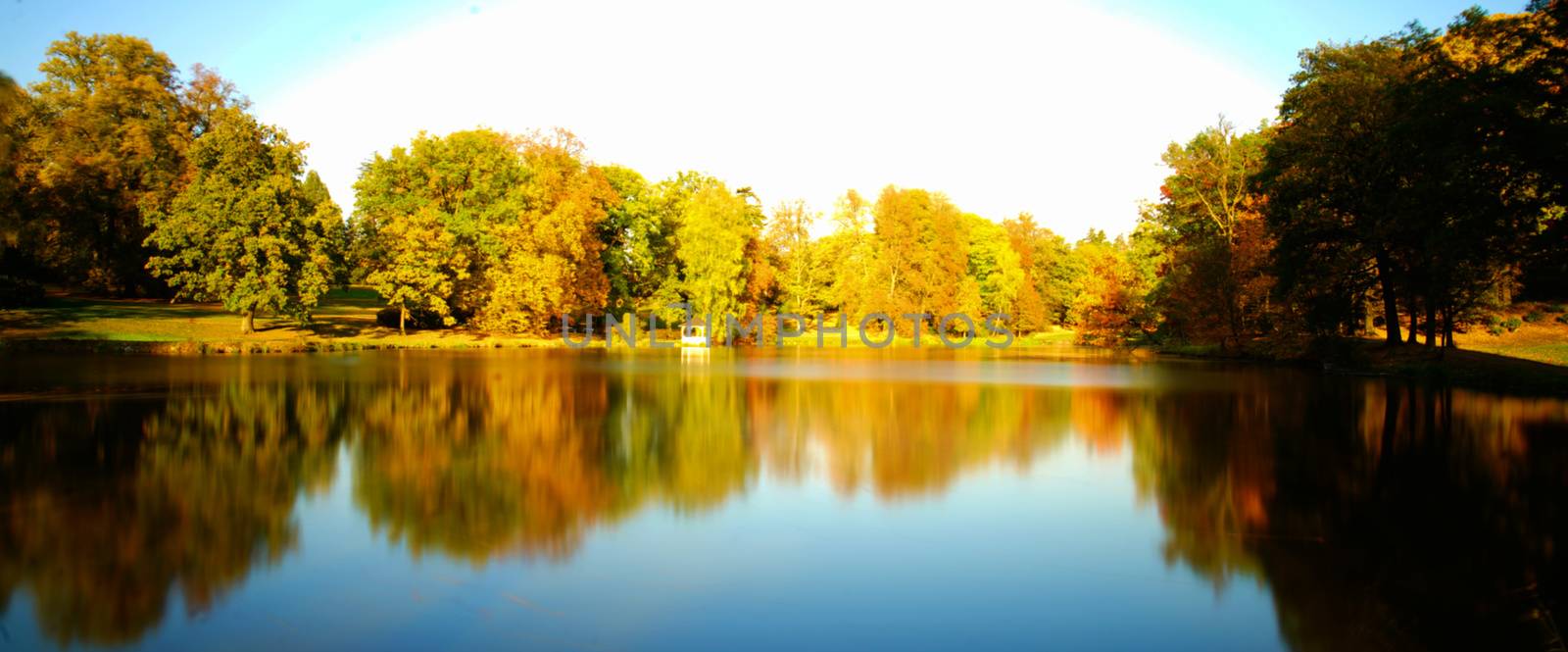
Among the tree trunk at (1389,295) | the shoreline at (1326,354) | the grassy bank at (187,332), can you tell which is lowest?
the shoreline at (1326,354)

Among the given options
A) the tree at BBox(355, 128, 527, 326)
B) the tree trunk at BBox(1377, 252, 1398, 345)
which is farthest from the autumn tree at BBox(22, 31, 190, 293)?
the tree trunk at BBox(1377, 252, 1398, 345)

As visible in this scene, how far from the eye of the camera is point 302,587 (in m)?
5.63

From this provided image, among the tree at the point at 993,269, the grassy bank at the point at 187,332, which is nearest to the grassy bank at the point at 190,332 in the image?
the grassy bank at the point at 187,332

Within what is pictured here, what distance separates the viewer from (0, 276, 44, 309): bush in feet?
116

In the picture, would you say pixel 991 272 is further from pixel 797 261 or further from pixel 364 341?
pixel 364 341

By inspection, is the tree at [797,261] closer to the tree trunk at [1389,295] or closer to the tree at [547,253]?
the tree at [547,253]

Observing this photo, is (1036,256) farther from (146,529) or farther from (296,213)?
(146,529)

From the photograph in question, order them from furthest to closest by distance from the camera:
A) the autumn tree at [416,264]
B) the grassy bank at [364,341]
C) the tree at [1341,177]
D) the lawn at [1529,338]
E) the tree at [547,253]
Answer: the tree at [547,253]
the autumn tree at [416,264]
the lawn at [1529,338]
the tree at [1341,177]
the grassy bank at [364,341]

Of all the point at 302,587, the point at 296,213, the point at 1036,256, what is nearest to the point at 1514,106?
the point at 302,587

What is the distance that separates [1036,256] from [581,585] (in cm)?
8224

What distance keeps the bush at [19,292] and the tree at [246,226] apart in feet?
15.7

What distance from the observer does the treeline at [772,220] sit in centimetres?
2077

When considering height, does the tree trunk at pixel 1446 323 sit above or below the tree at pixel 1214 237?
below

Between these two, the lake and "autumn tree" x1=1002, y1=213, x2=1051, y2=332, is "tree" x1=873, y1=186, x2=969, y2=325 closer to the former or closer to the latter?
"autumn tree" x1=1002, y1=213, x2=1051, y2=332
